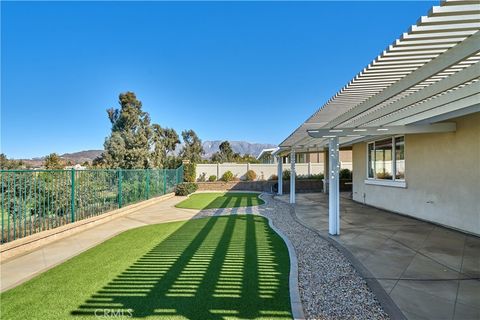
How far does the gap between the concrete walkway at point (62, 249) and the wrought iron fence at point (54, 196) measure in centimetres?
63

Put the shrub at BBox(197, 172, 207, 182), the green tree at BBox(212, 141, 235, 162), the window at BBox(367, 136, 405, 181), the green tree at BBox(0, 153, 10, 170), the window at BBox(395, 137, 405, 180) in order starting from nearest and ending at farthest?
the window at BBox(395, 137, 405, 180), the window at BBox(367, 136, 405, 181), the green tree at BBox(0, 153, 10, 170), the shrub at BBox(197, 172, 207, 182), the green tree at BBox(212, 141, 235, 162)

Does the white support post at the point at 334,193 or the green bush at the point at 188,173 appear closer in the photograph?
the white support post at the point at 334,193

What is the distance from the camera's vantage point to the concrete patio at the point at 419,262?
3.38 metres

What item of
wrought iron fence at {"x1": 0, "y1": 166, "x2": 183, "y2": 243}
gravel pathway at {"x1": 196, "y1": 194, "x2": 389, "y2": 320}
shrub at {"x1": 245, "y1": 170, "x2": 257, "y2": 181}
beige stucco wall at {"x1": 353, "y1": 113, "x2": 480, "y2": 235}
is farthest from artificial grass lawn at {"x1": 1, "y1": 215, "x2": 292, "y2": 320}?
shrub at {"x1": 245, "y1": 170, "x2": 257, "y2": 181}

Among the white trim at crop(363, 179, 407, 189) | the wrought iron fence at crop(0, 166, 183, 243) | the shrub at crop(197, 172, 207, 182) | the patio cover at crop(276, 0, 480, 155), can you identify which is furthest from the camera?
the shrub at crop(197, 172, 207, 182)

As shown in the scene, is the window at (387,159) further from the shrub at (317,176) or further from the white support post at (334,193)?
the shrub at (317,176)

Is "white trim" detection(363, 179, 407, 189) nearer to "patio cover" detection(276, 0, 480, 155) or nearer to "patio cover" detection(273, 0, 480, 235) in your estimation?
"patio cover" detection(273, 0, 480, 235)

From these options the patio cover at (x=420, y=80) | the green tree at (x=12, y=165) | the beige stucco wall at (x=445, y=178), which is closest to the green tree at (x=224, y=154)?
the green tree at (x=12, y=165)

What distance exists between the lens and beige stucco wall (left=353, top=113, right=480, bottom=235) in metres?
6.62

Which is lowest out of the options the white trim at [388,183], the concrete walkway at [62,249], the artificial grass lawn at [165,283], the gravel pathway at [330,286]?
the concrete walkway at [62,249]

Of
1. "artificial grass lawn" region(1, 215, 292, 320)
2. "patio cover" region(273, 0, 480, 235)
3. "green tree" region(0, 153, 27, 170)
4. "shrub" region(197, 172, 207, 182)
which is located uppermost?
"patio cover" region(273, 0, 480, 235)

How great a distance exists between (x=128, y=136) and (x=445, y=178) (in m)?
21.7

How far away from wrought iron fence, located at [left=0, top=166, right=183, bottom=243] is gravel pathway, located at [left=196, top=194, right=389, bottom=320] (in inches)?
249

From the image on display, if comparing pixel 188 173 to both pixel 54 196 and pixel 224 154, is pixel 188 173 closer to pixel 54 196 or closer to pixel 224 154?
pixel 54 196
